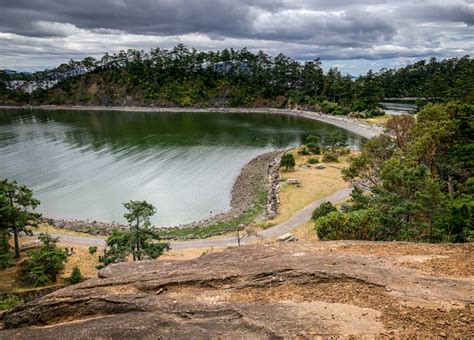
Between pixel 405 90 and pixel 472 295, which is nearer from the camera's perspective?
pixel 472 295

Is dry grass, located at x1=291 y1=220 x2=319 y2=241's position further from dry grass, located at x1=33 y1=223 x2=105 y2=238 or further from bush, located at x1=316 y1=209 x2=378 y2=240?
dry grass, located at x1=33 y1=223 x2=105 y2=238

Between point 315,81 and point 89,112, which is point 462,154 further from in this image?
point 89,112

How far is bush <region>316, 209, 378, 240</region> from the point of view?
92.0 feet

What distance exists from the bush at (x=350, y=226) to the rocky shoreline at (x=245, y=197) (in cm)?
1437

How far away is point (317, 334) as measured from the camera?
925cm

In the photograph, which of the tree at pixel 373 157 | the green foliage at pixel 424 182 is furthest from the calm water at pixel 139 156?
the green foliage at pixel 424 182

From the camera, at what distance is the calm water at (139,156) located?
52.1 meters

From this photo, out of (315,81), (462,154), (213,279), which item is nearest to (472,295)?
(213,279)

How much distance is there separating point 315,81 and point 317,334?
141512 millimetres

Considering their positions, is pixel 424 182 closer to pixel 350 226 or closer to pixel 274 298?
pixel 350 226

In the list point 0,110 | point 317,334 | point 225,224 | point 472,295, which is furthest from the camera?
point 0,110

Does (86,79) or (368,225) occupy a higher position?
(86,79)

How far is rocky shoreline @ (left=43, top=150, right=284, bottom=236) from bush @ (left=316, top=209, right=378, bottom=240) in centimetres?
1437

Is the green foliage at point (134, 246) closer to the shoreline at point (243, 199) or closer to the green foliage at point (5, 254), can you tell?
the green foliage at point (5, 254)
